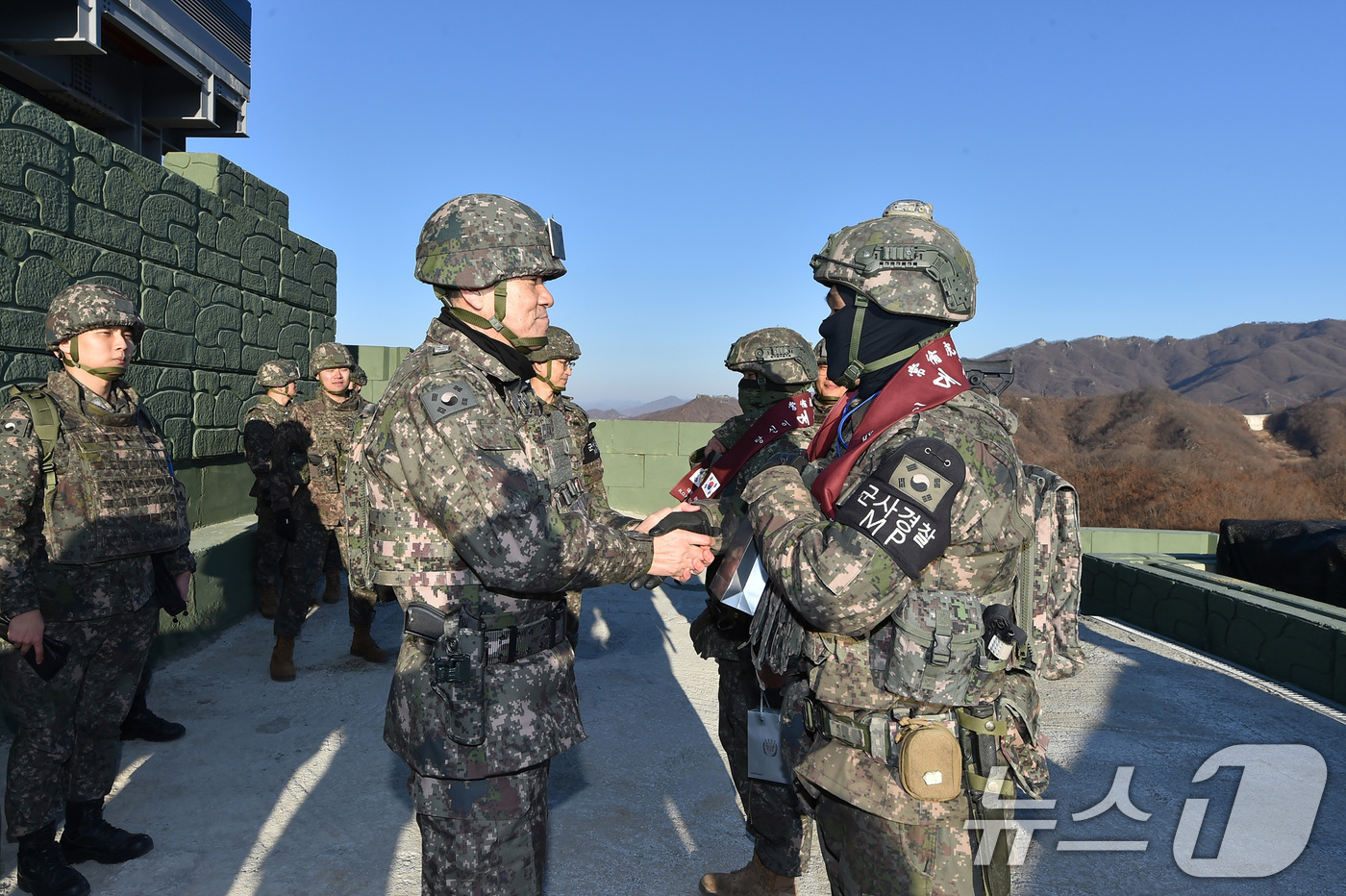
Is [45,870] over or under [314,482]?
under

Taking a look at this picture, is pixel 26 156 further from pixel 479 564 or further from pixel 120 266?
pixel 479 564

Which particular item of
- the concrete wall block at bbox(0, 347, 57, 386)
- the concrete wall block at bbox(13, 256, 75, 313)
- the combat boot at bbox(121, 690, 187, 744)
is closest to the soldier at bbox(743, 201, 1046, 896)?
the combat boot at bbox(121, 690, 187, 744)

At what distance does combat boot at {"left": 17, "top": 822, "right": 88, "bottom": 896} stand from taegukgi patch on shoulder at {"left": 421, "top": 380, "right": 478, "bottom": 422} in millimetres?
2409

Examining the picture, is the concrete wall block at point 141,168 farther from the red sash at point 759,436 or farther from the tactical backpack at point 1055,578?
the tactical backpack at point 1055,578

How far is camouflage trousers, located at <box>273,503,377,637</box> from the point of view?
5.54 m

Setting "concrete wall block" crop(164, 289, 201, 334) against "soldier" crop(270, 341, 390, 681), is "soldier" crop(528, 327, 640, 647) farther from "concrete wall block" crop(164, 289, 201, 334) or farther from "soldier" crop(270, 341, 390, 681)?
"concrete wall block" crop(164, 289, 201, 334)

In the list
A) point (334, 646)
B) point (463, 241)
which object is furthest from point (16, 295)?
point (463, 241)

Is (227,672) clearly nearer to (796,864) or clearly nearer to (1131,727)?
(796,864)

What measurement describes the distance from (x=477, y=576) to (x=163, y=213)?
5.73 m

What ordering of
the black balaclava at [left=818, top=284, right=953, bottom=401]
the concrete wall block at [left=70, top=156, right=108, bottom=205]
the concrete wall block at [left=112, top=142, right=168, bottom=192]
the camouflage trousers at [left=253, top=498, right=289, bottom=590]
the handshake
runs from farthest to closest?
the camouflage trousers at [left=253, top=498, right=289, bottom=590] → the concrete wall block at [left=112, top=142, right=168, bottom=192] → the concrete wall block at [left=70, top=156, right=108, bottom=205] → the handshake → the black balaclava at [left=818, top=284, right=953, bottom=401]

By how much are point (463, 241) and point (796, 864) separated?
2.45m

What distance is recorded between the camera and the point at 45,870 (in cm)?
294

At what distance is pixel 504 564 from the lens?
2004mm

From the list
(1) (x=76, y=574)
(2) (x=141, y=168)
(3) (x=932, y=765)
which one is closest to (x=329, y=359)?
(2) (x=141, y=168)
